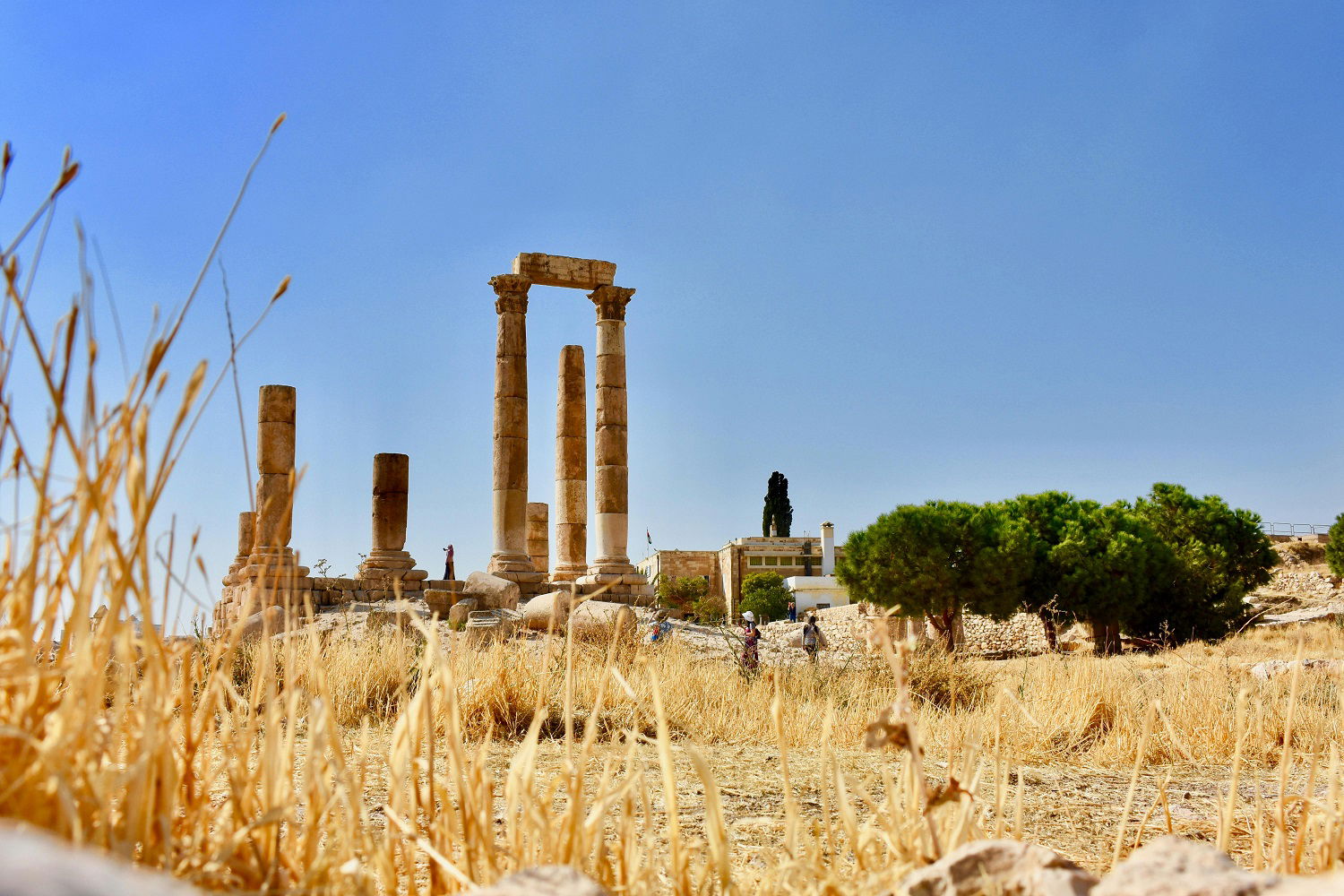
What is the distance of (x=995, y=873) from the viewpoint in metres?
1.75

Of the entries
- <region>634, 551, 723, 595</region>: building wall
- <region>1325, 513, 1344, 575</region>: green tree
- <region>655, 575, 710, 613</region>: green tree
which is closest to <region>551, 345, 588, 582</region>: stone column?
<region>655, 575, 710, 613</region>: green tree

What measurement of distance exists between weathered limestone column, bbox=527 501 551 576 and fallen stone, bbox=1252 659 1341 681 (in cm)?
1586

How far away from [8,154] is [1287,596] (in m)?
44.3

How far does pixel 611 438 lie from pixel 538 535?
14.1 ft

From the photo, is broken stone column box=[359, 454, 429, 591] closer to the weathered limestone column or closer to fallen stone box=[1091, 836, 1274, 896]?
the weathered limestone column

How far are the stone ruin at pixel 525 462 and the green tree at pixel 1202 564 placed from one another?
13374mm

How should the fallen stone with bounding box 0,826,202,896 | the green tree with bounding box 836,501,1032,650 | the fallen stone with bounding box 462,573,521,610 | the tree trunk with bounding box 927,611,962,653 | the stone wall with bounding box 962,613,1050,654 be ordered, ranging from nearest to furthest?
the fallen stone with bounding box 0,826,202,896 → the fallen stone with bounding box 462,573,521,610 → the green tree with bounding box 836,501,1032,650 → the tree trunk with bounding box 927,611,962,653 → the stone wall with bounding box 962,613,1050,654

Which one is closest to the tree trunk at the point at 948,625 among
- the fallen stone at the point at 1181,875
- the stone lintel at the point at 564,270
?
the stone lintel at the point at 564,270

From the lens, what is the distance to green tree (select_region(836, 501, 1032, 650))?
26.4 m

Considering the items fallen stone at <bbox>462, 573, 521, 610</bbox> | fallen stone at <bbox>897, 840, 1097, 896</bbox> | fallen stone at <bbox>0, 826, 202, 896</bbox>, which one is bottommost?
fallen stone at <bbox>897, 840, 1097, 896</bbox>

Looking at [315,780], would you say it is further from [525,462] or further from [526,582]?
[525,462]

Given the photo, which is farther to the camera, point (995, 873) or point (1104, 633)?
point (1104, 633)

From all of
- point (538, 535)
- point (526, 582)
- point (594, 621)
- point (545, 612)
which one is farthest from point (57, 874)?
point (538, 535)

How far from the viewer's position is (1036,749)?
21.6 feet
